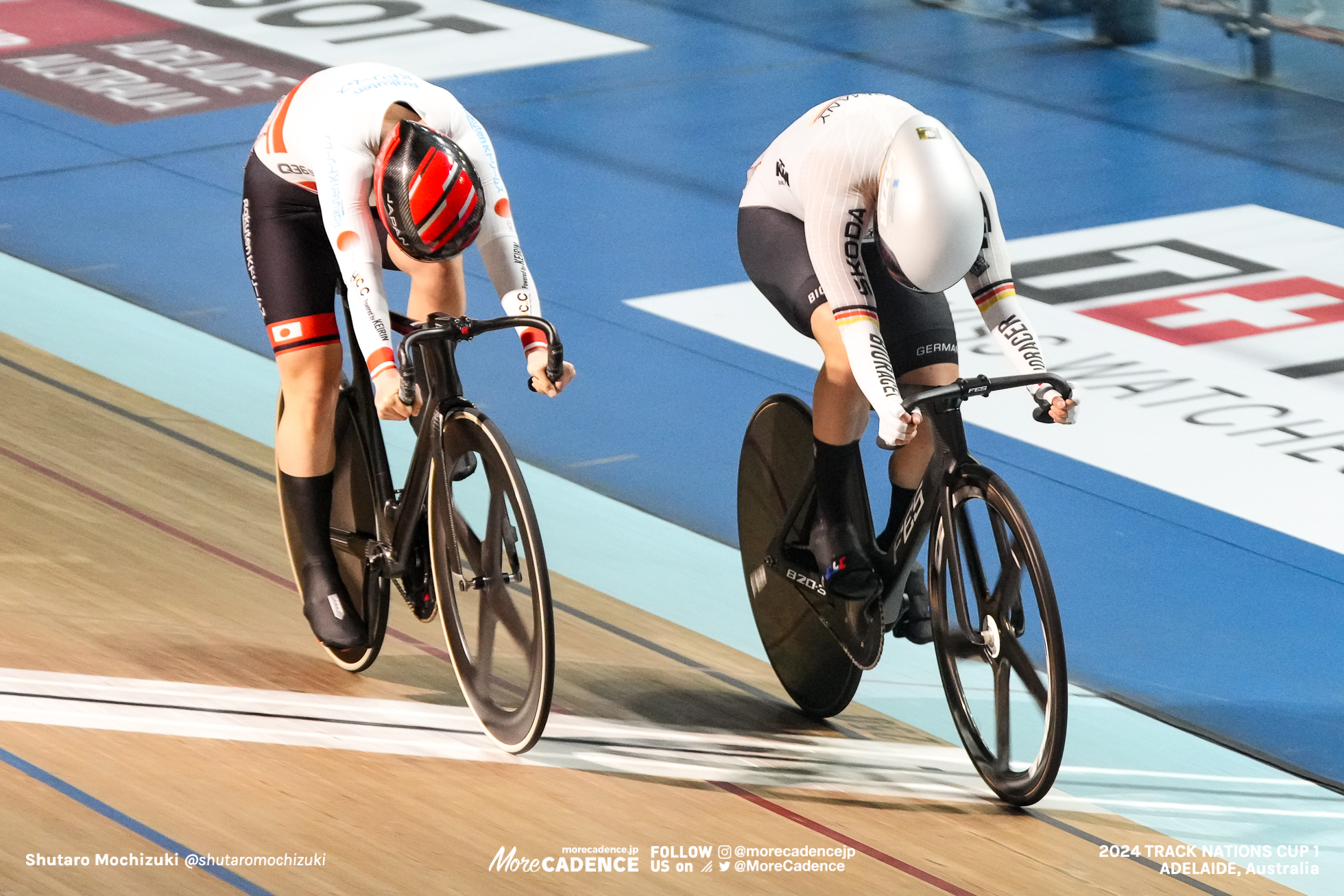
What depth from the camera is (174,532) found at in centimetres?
446

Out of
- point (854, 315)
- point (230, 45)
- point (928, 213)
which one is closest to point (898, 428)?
point (854, 315)

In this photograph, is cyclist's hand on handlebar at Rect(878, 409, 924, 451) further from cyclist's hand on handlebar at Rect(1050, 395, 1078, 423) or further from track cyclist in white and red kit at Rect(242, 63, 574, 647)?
track cyclist in white and red kit at Rect(242, 63, 574, 647)

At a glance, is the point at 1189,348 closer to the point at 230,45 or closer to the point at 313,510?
the point at 313,510

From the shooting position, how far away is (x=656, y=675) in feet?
12.9

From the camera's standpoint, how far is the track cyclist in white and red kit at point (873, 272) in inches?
118

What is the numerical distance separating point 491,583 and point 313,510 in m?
0.56

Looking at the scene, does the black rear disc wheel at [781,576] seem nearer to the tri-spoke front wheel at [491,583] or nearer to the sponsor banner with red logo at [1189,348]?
the tri-spoke front wheel at [491,583]

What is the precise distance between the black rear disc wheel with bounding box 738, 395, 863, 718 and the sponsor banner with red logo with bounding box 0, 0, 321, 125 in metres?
5.38

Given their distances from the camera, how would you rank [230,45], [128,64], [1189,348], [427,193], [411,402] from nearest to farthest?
[427,193]
[411,402]
[1189,348]
[128,64]
[230,45]

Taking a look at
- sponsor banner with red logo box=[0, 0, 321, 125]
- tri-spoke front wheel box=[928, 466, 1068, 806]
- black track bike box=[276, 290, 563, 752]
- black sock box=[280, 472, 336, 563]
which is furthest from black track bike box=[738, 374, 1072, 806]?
sponsor banner with red logo box=[0, 0, 321, 125]

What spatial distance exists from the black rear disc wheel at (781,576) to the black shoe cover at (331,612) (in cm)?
84

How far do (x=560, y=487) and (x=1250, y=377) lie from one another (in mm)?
2269

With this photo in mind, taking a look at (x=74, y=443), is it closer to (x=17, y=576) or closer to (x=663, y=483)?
(x=17, y=576)

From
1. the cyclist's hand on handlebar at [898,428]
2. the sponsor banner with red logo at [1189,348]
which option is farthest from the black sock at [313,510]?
the sponsor banner with red logo at [1189,348]
